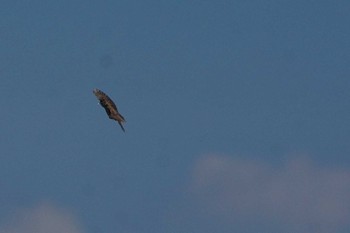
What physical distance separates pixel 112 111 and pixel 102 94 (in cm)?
210

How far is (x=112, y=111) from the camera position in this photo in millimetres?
102625

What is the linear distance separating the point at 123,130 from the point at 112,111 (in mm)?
4543

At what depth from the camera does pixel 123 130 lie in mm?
98750

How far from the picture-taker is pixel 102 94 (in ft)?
335

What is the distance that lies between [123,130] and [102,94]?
5553mm
